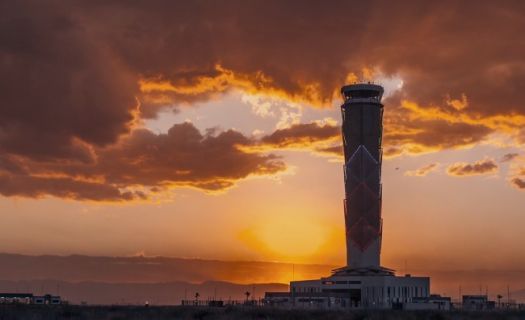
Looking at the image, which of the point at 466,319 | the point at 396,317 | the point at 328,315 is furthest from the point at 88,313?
the point at 466,319

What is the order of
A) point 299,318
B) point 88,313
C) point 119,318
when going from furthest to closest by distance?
point 88,313 → point 299,318 → point 119,318

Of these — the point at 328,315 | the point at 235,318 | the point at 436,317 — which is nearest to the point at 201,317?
the point at 235,318

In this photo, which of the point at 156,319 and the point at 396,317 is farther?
the point at 396,317

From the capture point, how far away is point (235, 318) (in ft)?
440

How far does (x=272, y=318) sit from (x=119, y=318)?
23387mm

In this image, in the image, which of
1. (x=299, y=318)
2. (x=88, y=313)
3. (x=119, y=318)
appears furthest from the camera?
(x=88, y=313)

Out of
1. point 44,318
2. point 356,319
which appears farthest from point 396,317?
point 44,318

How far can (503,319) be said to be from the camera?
14550 cm

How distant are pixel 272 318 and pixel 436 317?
107ft

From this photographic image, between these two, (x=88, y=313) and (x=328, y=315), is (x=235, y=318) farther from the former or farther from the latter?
(x=88, y=313)

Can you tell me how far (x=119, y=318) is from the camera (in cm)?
12862

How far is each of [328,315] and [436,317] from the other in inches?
760

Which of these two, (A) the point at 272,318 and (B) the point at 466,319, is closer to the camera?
(A) the point at 272,318

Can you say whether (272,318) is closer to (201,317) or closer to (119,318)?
(201,317)
